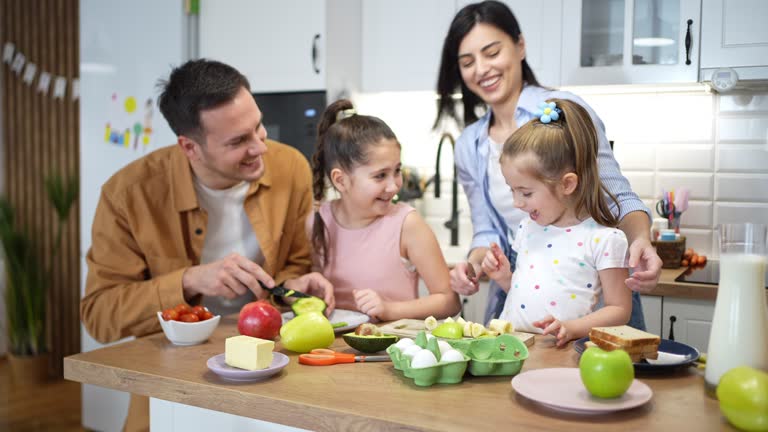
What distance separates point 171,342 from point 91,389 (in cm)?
242

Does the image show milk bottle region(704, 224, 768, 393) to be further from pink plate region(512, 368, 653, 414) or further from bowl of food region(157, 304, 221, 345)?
bowl of food region(157, 304, 221, 345)

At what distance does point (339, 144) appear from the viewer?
197 cm

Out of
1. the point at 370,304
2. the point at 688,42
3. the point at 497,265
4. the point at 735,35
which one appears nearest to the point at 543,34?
the point at 688,42

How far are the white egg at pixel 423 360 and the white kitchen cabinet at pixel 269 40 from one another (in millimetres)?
2229

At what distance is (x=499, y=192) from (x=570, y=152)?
50cm

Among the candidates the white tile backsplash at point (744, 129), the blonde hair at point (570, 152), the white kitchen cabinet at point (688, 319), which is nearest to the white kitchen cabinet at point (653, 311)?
the white kitchen cabinet at point (688, 319)

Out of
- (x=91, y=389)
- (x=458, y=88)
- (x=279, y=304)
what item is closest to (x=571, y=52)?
(x=458, y=88)

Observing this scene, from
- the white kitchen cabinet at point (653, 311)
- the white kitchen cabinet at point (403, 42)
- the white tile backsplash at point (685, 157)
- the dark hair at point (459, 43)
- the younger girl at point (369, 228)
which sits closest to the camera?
the younger girl at point (369, 228)

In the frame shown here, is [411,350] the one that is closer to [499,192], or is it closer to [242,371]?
[242,371]

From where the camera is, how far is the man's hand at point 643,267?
147 cm

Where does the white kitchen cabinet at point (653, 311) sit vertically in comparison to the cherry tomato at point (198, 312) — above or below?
below

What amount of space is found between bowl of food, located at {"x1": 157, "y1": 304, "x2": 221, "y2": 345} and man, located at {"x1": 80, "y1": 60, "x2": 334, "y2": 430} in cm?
19

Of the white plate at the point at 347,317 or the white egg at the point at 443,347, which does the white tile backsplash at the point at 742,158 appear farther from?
the white egg at the point at 443,347

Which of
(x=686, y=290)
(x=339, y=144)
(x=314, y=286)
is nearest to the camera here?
(x=314, y=286)
